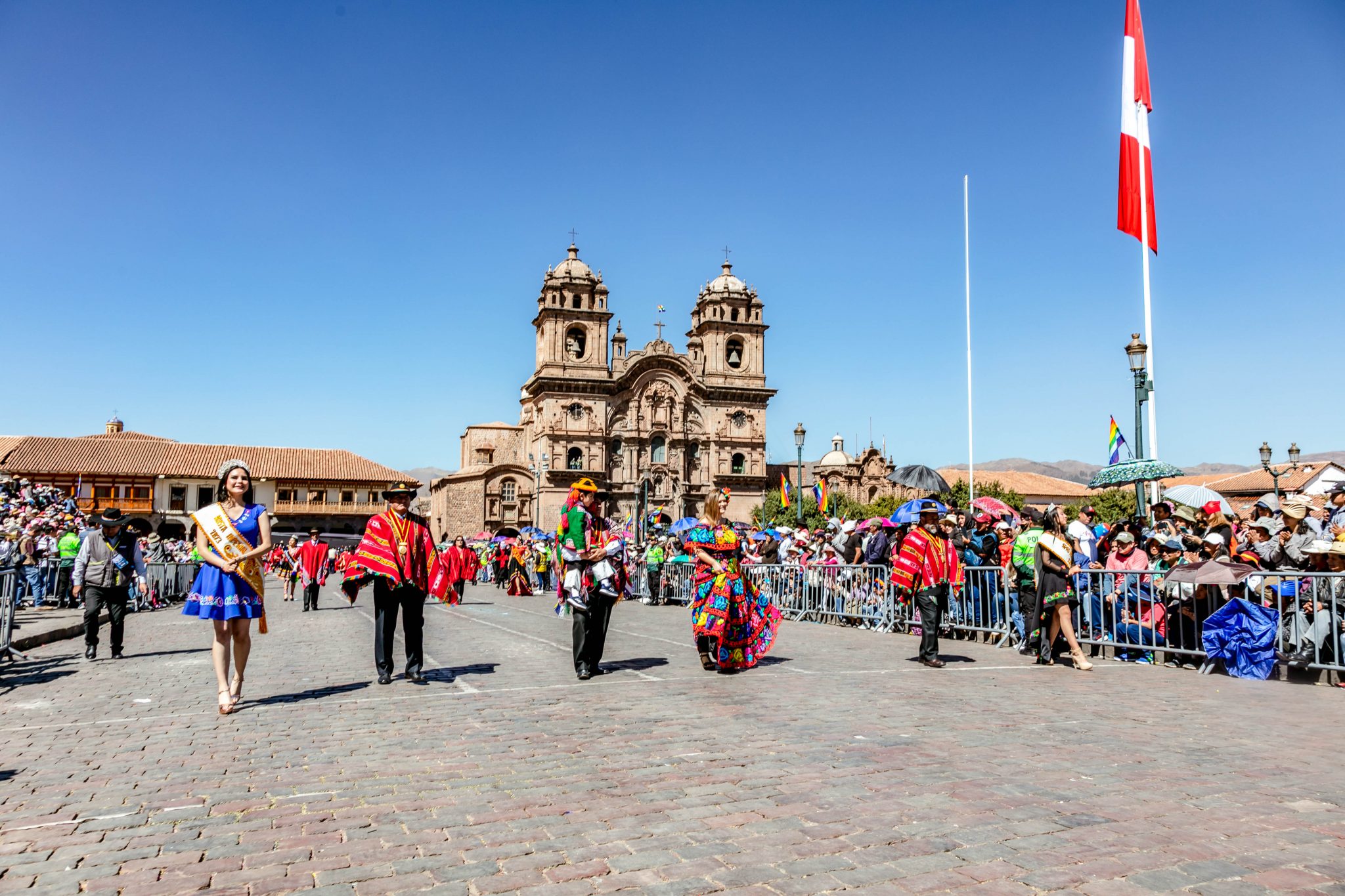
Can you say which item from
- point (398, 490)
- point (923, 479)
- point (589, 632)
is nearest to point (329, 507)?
point (923, 479)

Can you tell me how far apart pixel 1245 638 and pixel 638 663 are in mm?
5922

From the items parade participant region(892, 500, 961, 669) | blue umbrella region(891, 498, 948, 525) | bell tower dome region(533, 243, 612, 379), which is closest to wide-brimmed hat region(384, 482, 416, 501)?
parade participant region(892, 500, 961, 669)

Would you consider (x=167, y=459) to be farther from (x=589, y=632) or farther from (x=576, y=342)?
(x=589, y=632)

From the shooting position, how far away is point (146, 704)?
7.36m

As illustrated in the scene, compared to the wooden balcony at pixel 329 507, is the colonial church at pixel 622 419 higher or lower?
higher

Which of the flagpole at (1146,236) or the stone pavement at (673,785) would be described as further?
the flagpole at (1146,236)

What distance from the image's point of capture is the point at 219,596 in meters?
6.89

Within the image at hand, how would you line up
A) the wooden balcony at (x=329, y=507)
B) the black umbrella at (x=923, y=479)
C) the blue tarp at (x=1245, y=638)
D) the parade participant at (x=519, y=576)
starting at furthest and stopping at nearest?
the wooden balcony at (x=329, y=507), the parade participant at (x=519, y=576), the black umbrella at (x=923, y=479), the blue tarp at (x=1245, y=638)

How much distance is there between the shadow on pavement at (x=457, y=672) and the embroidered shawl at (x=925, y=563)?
4.32 m

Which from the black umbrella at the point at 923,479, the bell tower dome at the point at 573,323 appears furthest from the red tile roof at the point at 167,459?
the black umbrella at the point at 923,479

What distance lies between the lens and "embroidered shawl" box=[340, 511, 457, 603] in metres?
8.14

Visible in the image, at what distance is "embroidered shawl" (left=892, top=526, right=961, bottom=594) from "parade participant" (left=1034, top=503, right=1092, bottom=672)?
88 centimetres

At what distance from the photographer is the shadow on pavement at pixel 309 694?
24.1 feet

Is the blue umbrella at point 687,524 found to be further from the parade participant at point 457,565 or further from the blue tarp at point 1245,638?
the blue tarp at point 1245,638
